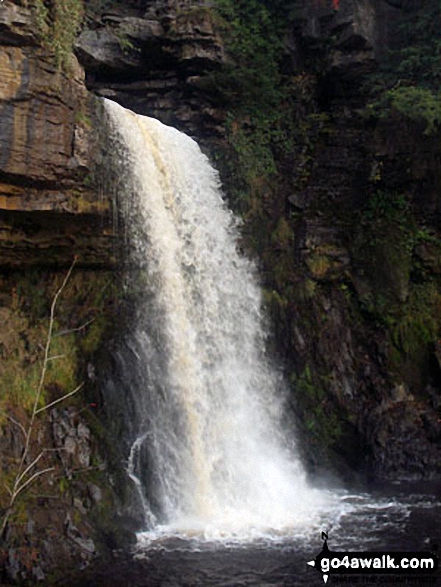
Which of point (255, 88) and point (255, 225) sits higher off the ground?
point (255, 88)

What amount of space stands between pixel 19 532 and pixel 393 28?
1394 cm

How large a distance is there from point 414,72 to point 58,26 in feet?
29.4

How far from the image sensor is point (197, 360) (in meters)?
11.6

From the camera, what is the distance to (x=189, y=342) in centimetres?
1159

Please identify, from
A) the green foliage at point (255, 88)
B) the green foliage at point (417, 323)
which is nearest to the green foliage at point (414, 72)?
the green foliage at point (255, 88)

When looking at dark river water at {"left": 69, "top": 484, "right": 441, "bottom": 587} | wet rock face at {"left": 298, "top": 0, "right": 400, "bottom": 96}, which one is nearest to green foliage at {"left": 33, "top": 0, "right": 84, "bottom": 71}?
dark river water at {"left": 69, "top": 484, "right": 441, "bottom": 587}

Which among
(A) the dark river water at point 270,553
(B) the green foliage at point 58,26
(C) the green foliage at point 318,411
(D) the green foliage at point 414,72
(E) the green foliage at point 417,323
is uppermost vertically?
(D) the green foliage at point 414,72

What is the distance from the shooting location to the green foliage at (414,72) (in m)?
13.8

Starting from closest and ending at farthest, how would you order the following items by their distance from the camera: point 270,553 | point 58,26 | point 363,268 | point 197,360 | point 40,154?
point 270,553, point 40,154, point 58,26, point 197,360, point 363,268

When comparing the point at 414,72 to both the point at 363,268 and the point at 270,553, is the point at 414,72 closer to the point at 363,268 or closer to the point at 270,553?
the point at 363,268

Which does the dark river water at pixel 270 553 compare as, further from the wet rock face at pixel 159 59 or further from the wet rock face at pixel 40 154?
the wet rock face at pixel 159 59

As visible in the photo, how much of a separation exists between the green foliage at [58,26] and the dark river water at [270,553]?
6.85 metres

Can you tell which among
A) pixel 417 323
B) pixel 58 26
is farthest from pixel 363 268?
pixel 58 26

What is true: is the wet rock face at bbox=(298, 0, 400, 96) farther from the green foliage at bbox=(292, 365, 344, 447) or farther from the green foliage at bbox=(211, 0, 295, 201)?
the green foliage at bbox=(292, 365, 344, 447)
